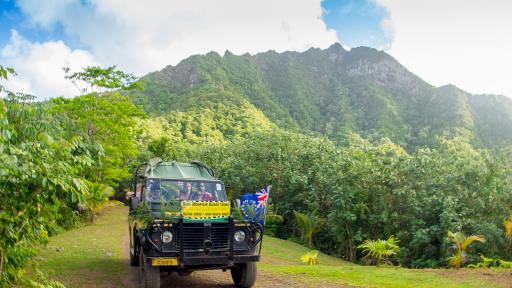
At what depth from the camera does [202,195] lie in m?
9.79

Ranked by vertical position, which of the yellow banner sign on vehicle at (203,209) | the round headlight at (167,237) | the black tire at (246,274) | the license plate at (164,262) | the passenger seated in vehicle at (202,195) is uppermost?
the passenger seated in vehicle at (202,195)

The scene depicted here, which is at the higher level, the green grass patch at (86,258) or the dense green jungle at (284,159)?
the dense green jungle at (284,159)

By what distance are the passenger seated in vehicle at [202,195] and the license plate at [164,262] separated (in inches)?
80.8

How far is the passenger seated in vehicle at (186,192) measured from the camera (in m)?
9.59

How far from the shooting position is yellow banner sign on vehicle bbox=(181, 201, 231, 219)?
802 cm

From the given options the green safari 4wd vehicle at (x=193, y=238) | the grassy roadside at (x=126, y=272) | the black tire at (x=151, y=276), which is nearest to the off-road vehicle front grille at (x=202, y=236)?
the green safari 4wd vehicle at (x=193, y=238)

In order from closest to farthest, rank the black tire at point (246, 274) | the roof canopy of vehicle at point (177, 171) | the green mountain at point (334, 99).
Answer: the black tire at point (246, 274), the roof canopy of vehicle at point (177, 171), the green mountain at point (334, 99)

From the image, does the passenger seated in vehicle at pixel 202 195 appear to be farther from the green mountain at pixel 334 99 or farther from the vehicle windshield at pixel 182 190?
the green mountain at pixel 334 99

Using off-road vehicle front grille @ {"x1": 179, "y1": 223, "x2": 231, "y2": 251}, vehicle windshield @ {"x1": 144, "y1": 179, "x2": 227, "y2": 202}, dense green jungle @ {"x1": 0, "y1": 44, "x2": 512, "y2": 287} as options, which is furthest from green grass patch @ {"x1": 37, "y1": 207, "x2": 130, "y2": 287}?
off-road vehicle front grille @ {"x1": 179, "y1": 223, "x2": 231, "y2": 251}

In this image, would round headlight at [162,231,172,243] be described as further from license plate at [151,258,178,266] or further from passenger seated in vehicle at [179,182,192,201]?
passenger seated in vehicle at [179,182,192,201]

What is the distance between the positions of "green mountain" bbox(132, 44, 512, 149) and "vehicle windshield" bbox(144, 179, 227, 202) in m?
53.2

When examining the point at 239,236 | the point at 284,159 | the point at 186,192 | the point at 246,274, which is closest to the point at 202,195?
the point at 186,192

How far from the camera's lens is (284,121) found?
7600 cm

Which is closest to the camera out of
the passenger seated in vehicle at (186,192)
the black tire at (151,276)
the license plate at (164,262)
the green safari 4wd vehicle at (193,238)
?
the license plate at (164,262)
